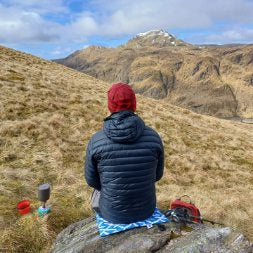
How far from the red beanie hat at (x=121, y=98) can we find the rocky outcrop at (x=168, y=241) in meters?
2.22

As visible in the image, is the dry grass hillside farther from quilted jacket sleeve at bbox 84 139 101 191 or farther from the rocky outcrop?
quilted jacket sleeve at bbox 84 139 101 191

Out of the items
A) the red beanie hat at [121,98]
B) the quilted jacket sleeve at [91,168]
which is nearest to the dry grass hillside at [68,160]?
the quilted jacket sleeve at [91,168]

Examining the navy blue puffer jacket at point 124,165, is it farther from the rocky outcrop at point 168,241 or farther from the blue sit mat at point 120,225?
the rocky outcrop at point 168,241

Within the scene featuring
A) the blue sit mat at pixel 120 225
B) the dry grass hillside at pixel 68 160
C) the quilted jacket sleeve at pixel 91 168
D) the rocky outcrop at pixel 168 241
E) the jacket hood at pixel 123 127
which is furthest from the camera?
the dry grass hillside at pixel 68 160

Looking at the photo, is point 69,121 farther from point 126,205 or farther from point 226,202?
point 126,205

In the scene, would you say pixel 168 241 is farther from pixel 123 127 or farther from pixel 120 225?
pixel 123 127

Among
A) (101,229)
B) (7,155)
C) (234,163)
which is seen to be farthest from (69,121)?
(101,229)

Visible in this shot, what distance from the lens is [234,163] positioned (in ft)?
70.0

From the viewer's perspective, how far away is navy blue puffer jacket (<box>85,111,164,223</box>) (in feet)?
19.1

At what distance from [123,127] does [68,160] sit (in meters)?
10.2

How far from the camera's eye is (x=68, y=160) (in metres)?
15.5

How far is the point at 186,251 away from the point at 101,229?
154 centimetres

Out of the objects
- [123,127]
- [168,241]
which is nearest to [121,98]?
[123,127]

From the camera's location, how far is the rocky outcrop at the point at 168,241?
5910 millimetres
